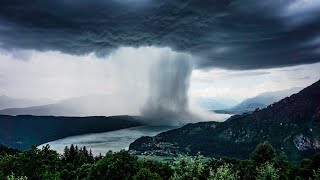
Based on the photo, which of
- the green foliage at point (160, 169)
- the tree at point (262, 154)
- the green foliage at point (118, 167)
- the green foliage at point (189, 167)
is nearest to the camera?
the green foliage at point (189, 167)

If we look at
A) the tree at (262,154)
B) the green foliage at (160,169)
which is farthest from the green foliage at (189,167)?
the tree at (262,154)

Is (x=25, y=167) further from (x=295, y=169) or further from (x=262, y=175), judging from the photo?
(x=295, y=169)

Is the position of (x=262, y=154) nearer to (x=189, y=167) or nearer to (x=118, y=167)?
(x=118, y=167)

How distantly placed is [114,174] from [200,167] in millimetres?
73375

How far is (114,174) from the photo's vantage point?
125 metres

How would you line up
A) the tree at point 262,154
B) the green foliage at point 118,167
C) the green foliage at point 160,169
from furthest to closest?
the tree at point 262,154, the green foliage at point 160,169, the green foliage at point 118,167

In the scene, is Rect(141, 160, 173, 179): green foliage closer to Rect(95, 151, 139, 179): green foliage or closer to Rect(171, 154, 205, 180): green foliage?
Rect(95, 151, 139, 179): green foliage

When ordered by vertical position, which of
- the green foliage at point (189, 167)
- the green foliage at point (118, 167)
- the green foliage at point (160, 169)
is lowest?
the green foliage at point (160, 169)

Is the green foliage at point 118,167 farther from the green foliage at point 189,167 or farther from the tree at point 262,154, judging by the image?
the tree at point 262,154

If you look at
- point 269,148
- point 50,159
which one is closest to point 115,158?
point 50,159

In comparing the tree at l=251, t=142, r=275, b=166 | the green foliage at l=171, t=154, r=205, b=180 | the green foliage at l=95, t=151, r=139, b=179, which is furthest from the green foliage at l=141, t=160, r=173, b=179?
the green foliage at l=171, t=154, r=205, b=180

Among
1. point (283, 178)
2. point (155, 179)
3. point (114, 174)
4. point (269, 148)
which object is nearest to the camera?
point (155, 179)

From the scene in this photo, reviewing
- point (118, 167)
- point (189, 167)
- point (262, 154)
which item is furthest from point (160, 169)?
point (189, 167)

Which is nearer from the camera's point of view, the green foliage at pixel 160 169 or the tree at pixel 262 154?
the green foliage at pixel 160 169
